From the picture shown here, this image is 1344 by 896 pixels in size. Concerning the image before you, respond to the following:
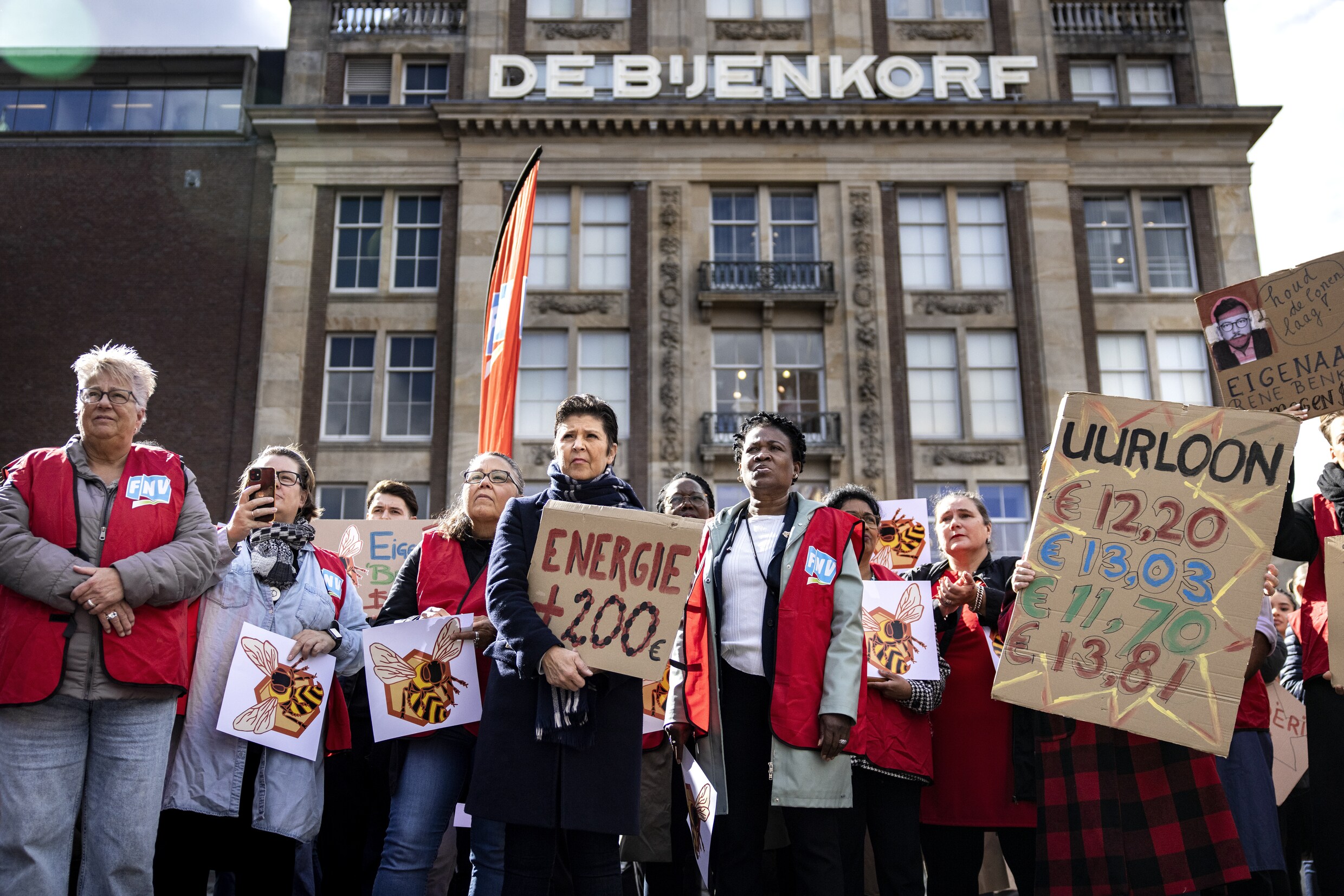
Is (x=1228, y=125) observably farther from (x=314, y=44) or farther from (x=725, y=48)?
(x=314, y=44)

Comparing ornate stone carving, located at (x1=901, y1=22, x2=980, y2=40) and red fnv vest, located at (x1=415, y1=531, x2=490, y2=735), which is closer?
red fnv vest, located at (x1=415, y1=531, x2=490, y2=735)

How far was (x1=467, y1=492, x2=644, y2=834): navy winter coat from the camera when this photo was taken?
11.6 feet

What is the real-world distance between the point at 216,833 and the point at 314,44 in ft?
74.9

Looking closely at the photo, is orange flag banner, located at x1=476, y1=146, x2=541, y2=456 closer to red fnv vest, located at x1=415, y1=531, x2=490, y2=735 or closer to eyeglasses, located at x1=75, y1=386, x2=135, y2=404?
red fnv vest, located at x1=415, y1=531, x2=490, y2=735

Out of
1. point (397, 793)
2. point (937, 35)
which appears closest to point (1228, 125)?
point (937, 35)

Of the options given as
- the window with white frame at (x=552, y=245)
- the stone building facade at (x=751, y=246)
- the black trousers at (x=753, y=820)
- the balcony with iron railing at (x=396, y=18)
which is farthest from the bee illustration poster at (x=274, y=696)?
the balcony with iron railing at (x=396, y=18)

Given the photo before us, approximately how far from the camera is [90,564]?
152 inches

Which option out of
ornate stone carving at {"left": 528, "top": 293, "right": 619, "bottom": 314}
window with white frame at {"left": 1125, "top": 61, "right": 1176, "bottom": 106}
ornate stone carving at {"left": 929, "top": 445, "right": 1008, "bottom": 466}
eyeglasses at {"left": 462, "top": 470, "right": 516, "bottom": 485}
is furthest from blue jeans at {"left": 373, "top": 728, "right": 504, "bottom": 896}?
window with white frame at {"left": 1125, "top": 61, "right": 1176, "bottom": 106}

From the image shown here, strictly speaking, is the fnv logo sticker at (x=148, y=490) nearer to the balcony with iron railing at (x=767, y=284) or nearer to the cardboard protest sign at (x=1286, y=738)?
the cardboard protest sign at (x=1286, y=738)

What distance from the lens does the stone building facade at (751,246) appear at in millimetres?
21188

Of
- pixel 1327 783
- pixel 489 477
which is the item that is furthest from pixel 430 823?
pixel 1327 783

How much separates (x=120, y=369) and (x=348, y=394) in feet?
59.0

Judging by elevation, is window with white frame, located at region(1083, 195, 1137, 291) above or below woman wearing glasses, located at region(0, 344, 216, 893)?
above

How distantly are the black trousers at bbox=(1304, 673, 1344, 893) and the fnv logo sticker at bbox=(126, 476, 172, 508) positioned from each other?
467 centimetres
